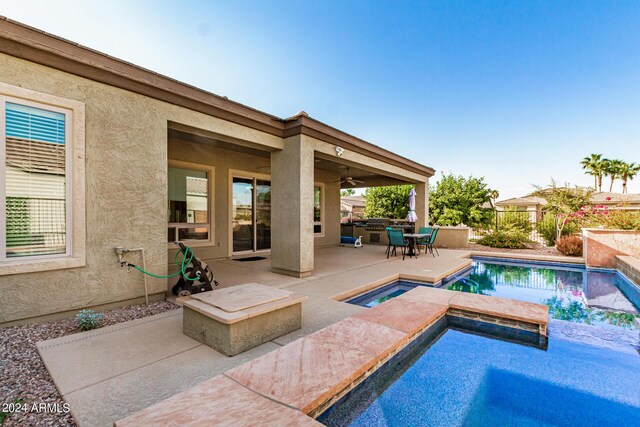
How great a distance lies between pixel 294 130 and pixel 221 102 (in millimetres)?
1607

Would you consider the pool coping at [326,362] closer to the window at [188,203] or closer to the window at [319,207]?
the window at [188,203]

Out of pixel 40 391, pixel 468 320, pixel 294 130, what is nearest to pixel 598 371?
pixel 468 320

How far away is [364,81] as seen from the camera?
1369cm

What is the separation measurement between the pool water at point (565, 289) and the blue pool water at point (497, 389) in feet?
6.06

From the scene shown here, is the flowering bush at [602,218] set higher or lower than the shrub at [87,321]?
higher

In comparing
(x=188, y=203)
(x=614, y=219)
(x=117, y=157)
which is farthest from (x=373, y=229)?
(x=117, y=157)

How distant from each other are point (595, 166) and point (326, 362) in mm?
44789

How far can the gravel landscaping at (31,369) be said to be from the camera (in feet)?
6.35

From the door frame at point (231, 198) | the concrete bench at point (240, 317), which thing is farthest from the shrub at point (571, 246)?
the concrete bench at point (240, 317)

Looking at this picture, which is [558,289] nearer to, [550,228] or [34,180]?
[550,228]

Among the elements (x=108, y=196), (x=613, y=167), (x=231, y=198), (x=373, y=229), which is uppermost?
(x=613, y=167)

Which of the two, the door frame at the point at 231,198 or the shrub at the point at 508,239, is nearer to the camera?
the door frame at the point at 231,198

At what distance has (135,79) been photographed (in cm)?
426

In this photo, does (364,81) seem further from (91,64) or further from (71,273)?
(71,273)
